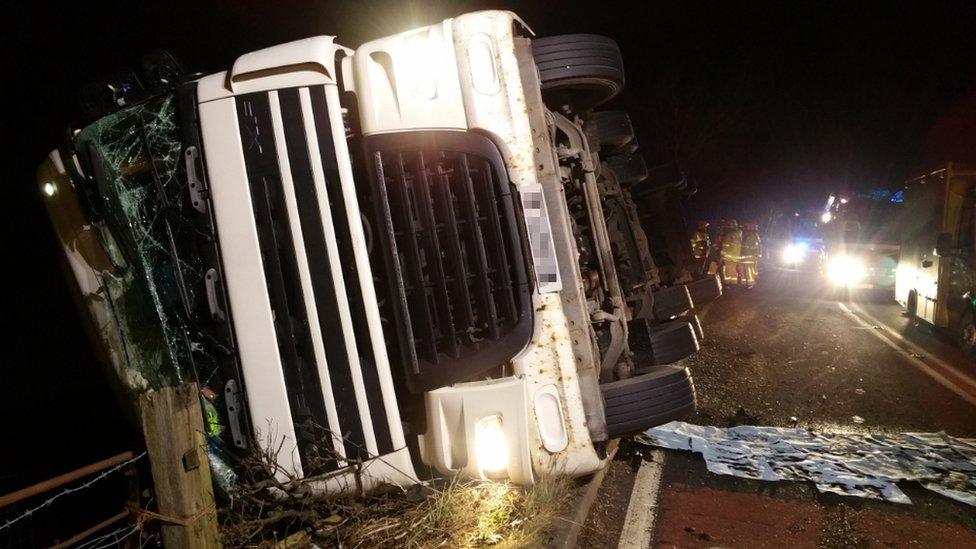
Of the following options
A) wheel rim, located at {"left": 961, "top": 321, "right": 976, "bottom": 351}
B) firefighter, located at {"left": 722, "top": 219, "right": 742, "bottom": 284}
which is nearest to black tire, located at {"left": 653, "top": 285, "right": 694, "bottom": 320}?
wheel rim, located at {"left": 961, "top": 321, "right": 976, "bottom": 351}

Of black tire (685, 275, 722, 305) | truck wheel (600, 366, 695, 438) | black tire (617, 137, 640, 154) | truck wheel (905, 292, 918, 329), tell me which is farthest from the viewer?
truck wheel (905, 292, 918, 329)

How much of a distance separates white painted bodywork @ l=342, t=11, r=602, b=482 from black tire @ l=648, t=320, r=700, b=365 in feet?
2.49

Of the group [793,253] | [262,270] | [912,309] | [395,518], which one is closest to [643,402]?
[395,518]

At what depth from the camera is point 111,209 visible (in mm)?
2592

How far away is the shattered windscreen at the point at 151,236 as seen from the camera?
2.48 metres

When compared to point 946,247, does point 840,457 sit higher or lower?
lower

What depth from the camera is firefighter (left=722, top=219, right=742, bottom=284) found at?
11.1m

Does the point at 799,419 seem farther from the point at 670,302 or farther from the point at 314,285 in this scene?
the point at 314,285

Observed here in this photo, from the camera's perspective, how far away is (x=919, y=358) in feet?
19.4

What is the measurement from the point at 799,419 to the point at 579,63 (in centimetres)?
359

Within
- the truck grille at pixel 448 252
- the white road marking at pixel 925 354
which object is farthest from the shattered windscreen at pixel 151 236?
the white road marking at pixel 925 354

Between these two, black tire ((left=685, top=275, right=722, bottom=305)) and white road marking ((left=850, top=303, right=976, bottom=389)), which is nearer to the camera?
black tire ((left=685, top=275, right=722, bottom=305))

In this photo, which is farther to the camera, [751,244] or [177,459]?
[751,244]

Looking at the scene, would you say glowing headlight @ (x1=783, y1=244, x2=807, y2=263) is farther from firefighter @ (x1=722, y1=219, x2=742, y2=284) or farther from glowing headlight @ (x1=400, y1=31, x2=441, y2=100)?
glowing headlight @ (x1=400, y1=31, x2=441, y2=100)
